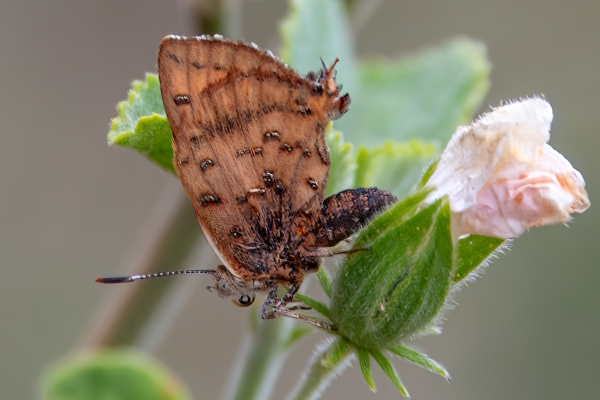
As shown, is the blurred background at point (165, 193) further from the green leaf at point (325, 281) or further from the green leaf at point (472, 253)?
the green leaf at point (472, 253)

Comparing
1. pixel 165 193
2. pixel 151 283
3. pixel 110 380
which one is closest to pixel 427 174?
pixel 151 283

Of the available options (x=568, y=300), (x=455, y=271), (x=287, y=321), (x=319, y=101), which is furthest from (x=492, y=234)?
(x=568, y=300)

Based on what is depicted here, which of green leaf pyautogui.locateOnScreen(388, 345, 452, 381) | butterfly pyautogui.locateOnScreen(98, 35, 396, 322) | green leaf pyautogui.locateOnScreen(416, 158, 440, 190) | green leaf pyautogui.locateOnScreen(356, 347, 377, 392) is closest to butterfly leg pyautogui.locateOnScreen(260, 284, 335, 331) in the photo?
butterfly pyautogui.locateOnScreen(98, 35, 396, 322)

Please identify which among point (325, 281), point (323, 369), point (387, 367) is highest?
point (325, 281)

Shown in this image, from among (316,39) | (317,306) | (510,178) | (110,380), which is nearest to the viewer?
(510,178)

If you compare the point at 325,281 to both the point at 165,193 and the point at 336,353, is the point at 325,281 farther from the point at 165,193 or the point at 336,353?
the point at 165,193

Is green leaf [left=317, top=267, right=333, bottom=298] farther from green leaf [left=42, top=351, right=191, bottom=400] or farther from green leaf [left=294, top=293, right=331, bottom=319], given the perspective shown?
green leaf [left=42, top=351, right=191, bottom=400]
